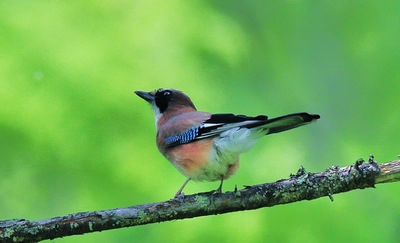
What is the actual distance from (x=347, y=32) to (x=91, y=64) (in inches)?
127

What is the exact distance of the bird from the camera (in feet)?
15.9

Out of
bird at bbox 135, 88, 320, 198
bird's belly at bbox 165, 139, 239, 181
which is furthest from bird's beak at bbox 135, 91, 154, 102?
bird's belly at bbox 165, 139, 239, 181

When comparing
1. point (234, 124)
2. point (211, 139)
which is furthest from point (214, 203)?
point (211, 139)

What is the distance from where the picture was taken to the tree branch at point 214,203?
4.22m

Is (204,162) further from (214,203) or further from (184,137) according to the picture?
(214,203)

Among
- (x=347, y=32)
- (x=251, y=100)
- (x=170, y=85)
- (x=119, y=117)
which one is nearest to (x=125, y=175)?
(x=119, y=117)

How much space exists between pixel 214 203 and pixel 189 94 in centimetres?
255

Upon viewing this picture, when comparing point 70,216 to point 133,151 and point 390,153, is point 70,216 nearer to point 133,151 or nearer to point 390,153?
point 133,151

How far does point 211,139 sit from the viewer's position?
5.24m

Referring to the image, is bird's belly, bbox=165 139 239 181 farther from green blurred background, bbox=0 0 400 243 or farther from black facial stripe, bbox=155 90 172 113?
black facial stripe, bbox=155 90 172 113

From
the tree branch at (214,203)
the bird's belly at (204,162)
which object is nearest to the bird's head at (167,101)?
the bird's belly at (204,162)

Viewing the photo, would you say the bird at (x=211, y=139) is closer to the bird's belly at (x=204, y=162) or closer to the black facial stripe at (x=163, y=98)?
the bird's belly at (x=204, y=162)

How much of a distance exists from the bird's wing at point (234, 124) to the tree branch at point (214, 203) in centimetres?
40

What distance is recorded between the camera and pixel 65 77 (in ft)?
21.4
